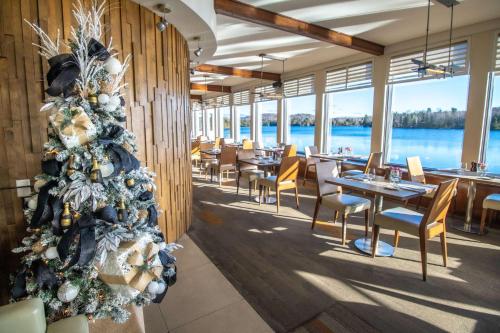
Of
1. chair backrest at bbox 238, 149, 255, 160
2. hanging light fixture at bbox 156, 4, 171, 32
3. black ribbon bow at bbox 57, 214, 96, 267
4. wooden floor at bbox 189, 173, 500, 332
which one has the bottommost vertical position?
wooden floor at bbox 189, 173, 500, 332

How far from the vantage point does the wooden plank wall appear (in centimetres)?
185

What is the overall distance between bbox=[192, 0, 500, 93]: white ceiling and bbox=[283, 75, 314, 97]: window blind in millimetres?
1420

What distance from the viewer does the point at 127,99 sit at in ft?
8.25

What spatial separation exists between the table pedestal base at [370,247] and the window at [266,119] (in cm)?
Answer: 592

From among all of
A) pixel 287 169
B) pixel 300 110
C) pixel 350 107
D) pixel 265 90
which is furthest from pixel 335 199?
pixel 265 90

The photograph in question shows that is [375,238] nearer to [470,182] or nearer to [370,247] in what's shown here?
[370,247]

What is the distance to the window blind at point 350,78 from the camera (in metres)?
5.80

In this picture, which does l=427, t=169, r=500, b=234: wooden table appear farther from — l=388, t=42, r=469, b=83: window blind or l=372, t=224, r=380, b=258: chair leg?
l=372, t=224, r=380, b=258: chair leg

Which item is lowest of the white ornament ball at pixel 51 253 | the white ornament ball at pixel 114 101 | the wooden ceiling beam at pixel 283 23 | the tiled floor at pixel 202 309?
the tiled floor at pixel 202 309

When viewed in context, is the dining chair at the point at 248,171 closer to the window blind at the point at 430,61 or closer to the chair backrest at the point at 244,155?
the chair backrest at the point at 244,155

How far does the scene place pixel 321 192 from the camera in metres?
3.55

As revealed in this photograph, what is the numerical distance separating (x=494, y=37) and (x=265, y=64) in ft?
14.4

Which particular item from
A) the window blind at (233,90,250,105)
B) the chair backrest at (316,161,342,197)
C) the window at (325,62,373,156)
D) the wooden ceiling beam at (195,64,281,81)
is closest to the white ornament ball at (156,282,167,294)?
the chair backrest at (316,161,342,197)

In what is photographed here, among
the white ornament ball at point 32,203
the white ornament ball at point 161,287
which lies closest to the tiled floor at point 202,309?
the white ornament ball at point 161,287
